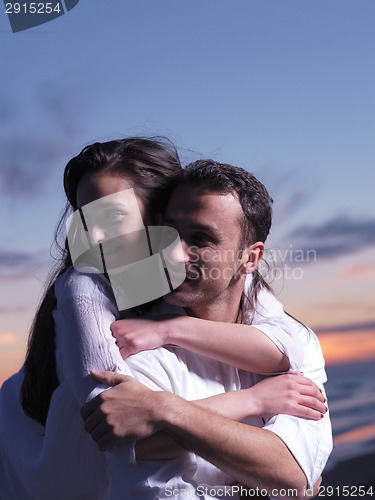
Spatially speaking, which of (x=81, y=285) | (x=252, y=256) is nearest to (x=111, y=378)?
(x=81, y=285)

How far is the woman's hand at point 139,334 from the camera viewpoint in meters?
1.86

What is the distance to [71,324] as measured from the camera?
70.7 inches

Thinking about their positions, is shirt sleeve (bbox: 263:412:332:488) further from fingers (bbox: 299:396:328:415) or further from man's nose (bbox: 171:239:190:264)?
man's nose (bbox: 171:239:190:264)

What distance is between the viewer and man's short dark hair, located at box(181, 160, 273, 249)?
2.17m

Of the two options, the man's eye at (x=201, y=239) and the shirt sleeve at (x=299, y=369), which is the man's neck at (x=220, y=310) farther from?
the man's eye at (x=201, y=239)

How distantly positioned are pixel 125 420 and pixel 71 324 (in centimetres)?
35

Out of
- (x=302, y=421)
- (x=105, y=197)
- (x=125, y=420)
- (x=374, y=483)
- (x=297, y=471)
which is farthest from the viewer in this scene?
(x=374, y=483)

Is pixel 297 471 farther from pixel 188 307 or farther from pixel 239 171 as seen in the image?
pixel 239 171

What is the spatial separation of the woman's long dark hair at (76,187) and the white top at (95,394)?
0.41 feet

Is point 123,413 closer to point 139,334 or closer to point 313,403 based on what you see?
point 139,334

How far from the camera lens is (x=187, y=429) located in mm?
1613

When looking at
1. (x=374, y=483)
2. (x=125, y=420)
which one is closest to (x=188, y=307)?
(x=125, y=420)

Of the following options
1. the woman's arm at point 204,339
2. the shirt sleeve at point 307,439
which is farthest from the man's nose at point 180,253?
the shirt sleeve at point 307,439

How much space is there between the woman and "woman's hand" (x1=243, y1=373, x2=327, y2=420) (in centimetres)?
30
